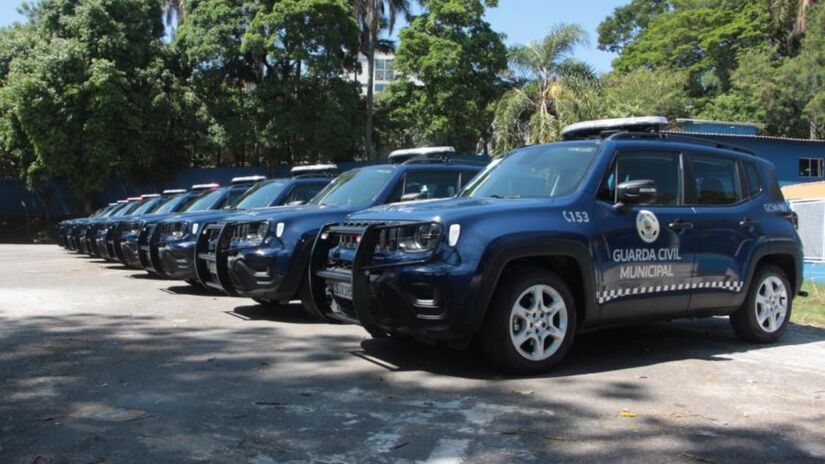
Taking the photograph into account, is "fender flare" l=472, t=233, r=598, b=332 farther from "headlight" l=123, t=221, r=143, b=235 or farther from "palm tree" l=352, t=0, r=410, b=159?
"palm tree" l=352, t=0, r=410, b=159

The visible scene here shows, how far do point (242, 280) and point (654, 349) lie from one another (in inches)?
163

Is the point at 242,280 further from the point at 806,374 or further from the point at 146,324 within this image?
the point at 806,374

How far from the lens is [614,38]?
5894 cm

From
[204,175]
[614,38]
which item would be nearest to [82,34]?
[204,175]

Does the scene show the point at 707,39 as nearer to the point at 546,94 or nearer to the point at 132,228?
the point at 546,94

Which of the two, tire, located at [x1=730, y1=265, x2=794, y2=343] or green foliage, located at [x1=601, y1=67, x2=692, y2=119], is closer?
tire, located at [x1=730, y1=265, x2=794, y2=343]

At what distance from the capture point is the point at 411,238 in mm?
5332

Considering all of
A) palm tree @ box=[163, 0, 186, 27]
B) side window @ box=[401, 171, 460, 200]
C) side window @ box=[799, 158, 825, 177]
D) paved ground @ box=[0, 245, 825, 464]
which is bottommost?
paved ground @ box=[0, 245, 825, 464]

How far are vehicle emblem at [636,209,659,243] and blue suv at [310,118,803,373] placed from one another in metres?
0.01

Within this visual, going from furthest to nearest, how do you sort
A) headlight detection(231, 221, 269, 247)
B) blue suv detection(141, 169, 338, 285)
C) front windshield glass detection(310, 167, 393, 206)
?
blue suv detection(141, 169, 338, 285)
front windshield glass detection(310, 167, 393, 206)
headlight detection(231, 221, 269, 247)

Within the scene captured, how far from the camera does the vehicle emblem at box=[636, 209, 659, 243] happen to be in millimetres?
5918

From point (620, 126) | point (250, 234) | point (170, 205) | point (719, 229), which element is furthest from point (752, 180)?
point (170, 205)

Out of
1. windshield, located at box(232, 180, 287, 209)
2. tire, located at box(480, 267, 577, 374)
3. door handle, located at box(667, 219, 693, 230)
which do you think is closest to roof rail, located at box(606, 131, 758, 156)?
door handle, located at box(667, 219, 693, 230)

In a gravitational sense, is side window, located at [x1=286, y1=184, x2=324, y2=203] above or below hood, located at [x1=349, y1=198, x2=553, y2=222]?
above
